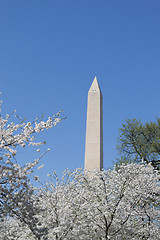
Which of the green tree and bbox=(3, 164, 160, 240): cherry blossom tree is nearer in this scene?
bbox=(3, 164, 160, 240): cherry blossom tree

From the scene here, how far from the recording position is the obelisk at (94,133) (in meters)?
15.6

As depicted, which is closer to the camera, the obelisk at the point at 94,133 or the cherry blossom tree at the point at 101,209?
the cherry blossom tree at the point at 101,209

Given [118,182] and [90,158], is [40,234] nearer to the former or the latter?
[118,182]

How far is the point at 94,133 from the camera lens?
16000 mm

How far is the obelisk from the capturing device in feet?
51.2

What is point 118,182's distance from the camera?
8.02 meters

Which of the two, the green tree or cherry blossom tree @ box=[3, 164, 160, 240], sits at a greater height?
the green tree

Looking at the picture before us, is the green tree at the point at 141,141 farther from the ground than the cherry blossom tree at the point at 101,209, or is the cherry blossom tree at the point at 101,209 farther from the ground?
the green tree at the point at 141,141

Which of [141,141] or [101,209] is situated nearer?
[101,209]

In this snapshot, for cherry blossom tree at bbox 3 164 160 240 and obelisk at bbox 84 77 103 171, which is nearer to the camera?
cherry blossom tree at bbox 3 164 160 240

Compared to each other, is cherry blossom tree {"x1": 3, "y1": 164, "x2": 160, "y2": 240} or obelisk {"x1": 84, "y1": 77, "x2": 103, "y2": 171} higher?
obelisk {"x1": 84, "y1": 77, "x2": 103, "y2": 171}

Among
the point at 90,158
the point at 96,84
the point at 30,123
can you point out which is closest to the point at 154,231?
the point at 30,123

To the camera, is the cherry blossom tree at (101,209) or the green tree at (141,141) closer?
the cherry blossom tree at (101,209)

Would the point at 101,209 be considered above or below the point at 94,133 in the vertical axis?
below
